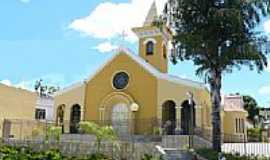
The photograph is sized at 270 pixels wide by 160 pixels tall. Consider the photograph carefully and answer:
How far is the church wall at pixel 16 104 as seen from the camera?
37062 mm

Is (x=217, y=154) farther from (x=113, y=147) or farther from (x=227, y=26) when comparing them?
(x=227, y=26)

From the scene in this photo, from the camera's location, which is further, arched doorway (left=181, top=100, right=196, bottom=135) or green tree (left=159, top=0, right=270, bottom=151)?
arched doorway (left=181, top=100, right=196, bottom=135)

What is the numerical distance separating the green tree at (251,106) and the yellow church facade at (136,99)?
35.2 meters

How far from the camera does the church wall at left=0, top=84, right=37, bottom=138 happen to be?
3706 centimetres

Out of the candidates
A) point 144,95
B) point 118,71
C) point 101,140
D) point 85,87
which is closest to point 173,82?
point 144,95

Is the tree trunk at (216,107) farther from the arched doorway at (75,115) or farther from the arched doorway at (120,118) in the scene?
the arched doorway at (75,115)

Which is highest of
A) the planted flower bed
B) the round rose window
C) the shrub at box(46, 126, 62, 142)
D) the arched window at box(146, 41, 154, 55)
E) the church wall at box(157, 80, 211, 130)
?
the arched window at box(146, 41, 154, 55)

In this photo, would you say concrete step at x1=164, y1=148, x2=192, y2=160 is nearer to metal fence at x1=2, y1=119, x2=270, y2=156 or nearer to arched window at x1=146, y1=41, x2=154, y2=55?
metal fence at x1=2, y1=119, x2=270, y2=156

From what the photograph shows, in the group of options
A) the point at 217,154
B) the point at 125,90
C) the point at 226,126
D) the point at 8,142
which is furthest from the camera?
the point at 226,126

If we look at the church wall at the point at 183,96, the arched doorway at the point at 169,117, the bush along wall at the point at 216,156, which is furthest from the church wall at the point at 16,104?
the bush along wall at the point at 216,156

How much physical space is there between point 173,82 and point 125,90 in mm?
4211

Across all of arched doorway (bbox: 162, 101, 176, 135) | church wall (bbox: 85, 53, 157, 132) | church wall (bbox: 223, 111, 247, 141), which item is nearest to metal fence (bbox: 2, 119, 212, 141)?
arched doorway (bbox: 162, 101, 176, 135)

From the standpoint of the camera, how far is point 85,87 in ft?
119

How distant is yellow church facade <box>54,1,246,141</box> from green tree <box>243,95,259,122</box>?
35243mm
